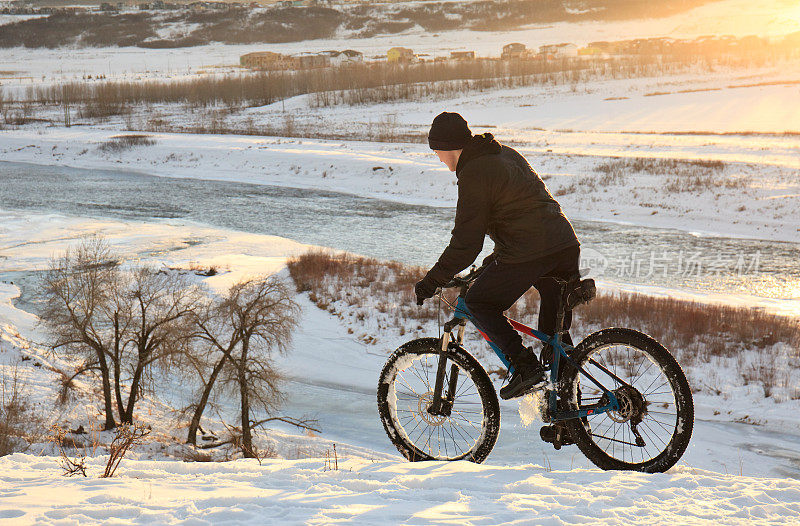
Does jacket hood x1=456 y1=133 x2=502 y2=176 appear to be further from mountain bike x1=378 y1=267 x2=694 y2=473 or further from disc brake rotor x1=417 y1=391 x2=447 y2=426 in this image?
disc brake rotor x1=417 y1=391 x2=447 y2=426

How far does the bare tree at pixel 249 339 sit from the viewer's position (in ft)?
66.0

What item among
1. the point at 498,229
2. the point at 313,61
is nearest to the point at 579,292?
the point at 498,229

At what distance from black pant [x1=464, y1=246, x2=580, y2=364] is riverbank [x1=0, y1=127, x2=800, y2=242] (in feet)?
93.5

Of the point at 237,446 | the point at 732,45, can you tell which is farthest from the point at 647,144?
the point at 732,45

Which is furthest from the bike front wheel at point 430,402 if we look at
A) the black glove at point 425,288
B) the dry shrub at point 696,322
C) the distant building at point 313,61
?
the distant building at point 313,61

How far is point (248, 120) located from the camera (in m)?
69.6

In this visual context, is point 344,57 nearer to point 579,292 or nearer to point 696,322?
point 696,322

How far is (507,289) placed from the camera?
5.11m

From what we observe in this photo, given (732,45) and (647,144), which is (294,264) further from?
(732,45)

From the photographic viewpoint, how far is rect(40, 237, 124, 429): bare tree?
2264 cm

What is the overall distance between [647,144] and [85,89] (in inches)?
2764

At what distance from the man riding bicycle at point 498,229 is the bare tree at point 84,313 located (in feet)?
64.4

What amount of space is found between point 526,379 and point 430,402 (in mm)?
912

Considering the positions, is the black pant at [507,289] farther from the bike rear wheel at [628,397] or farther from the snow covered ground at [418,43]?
the snow covered ground at [418,43]
